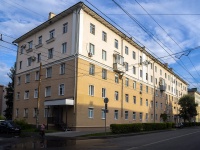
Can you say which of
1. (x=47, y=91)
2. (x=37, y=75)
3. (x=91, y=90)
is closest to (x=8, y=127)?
(x=47, y=91)

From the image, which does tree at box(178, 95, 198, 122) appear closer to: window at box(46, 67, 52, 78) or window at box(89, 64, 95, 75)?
window at box(89, 64, 95, 75)

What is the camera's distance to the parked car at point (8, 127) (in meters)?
25.5

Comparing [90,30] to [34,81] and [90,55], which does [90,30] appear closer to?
[90,55]

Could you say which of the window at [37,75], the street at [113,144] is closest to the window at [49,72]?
the window at [37,75]

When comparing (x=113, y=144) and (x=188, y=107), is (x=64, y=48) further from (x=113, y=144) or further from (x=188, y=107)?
(x=188, y=107)

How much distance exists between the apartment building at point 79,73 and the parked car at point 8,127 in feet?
10.8

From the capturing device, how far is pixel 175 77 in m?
73.3

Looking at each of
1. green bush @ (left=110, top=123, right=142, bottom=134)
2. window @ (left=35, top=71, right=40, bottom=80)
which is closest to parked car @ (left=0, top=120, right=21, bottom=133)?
green bush @ (left=110, top=123, right=142, bottom=134)

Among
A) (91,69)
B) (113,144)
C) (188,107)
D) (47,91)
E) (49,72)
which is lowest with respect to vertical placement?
(113,144)

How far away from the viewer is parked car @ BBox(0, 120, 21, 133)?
25484 millimetres

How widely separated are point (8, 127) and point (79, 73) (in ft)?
32.2

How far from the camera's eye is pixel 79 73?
30578mm

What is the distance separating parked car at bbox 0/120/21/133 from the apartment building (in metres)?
3.30

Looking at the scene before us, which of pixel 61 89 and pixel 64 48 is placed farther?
pixel 64 48
